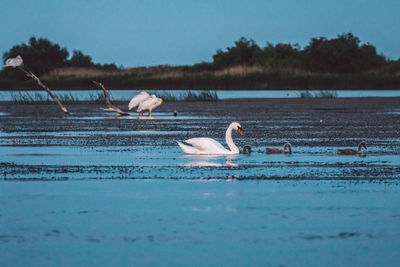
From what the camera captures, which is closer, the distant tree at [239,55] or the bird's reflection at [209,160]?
the bird's reflection at [209,160]

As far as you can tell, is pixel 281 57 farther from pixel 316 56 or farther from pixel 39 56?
pixel 39 56

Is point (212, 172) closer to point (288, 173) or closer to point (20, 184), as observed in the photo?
point (288, 173)

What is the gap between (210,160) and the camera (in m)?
16.2

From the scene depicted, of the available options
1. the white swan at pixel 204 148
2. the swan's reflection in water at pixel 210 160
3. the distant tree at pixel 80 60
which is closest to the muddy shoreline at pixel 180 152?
the swan's reflection in water at pixel 210 160

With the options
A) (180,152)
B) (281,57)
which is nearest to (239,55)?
(281,57)

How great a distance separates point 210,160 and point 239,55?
77031 millimetres

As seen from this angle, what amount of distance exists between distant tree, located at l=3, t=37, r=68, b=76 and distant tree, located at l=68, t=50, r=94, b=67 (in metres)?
3.64

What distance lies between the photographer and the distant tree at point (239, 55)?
91812 millimetres

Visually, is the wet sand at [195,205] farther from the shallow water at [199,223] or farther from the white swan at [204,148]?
the white swan at [204,148]

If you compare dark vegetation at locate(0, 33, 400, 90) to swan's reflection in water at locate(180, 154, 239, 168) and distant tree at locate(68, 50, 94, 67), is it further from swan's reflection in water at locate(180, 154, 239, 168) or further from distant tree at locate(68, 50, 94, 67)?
swan's reflection in water at locate(180, 154, 239, 168)

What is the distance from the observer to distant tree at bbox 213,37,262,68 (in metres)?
91.8

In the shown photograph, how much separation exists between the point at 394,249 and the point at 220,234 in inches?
71.4

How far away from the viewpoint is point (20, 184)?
12.8m

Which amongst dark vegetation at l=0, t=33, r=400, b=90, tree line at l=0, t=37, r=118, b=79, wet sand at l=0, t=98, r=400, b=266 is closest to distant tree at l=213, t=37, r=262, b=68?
dark vegetation at l=0, t=33, r=400, b=90
